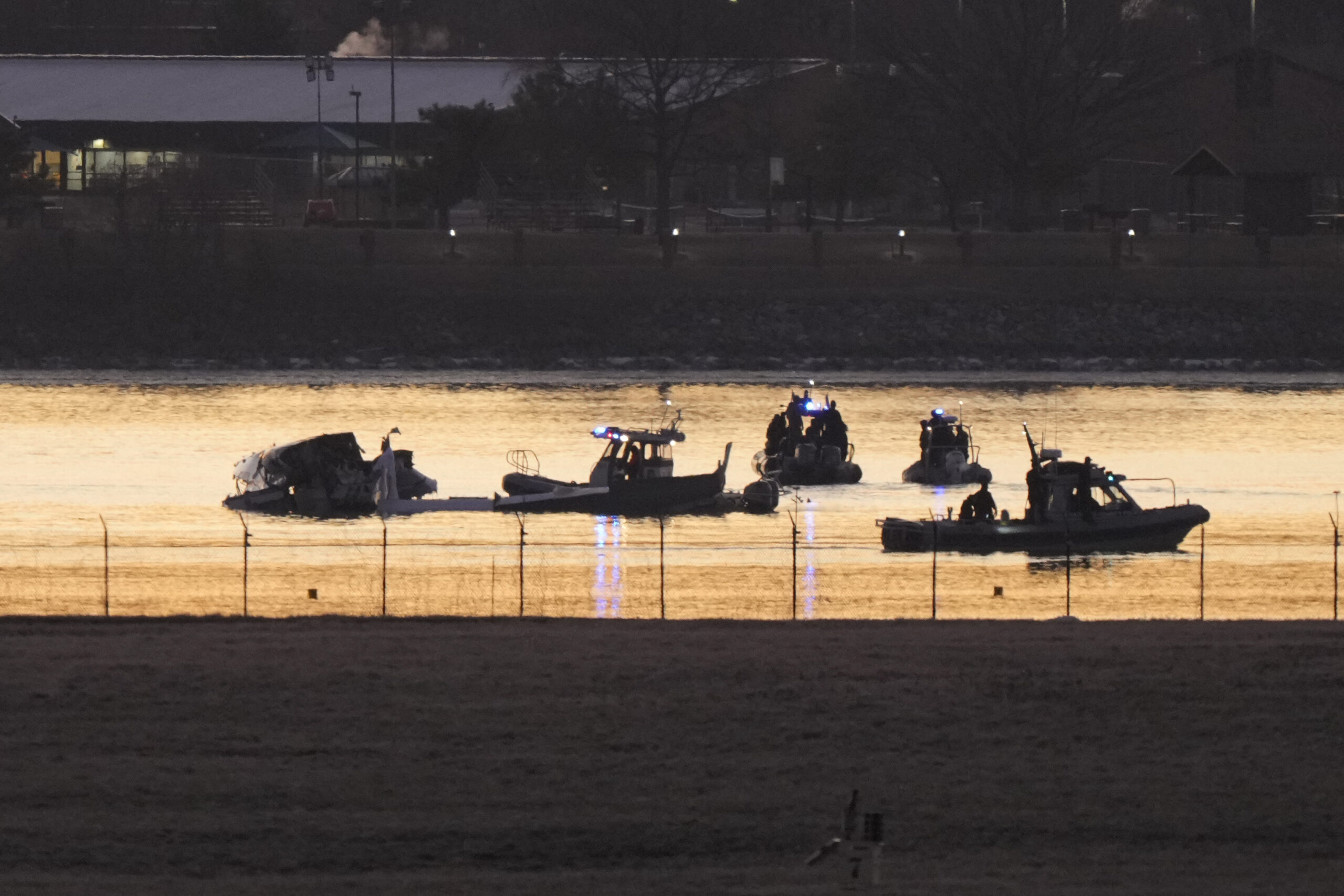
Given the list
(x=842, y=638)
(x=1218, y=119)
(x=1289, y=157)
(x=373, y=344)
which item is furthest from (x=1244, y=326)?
(x=842, y=638)

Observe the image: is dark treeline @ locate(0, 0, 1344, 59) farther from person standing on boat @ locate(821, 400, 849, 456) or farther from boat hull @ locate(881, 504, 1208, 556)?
boat hull @ locate(881, 504, 1208, 556)

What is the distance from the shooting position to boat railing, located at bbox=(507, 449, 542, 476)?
135 feet

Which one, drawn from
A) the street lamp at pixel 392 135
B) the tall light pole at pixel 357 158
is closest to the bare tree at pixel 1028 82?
the street lamp at pixel 392 135

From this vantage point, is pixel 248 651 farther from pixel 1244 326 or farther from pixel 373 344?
pixel 1244 326

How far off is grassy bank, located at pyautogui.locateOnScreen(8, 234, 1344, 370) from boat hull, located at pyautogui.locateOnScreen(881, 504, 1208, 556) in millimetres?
31018

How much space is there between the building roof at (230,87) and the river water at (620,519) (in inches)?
1517

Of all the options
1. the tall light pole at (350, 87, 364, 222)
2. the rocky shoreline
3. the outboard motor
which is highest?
the tall light pole at (350, 87, 364, 222)

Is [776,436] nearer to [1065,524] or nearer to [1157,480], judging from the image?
[1157,480]

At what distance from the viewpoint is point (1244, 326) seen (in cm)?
6738

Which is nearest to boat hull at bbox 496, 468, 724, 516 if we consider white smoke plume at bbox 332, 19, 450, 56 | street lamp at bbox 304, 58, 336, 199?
A: street lamp at bbox 304, 58, 336, 199

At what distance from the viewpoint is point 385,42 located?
132 metres

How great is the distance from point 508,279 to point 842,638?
157ft

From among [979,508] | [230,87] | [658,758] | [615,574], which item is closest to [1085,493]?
[979,508]

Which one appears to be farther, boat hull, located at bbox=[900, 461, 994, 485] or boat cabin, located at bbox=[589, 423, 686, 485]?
boat hull, located at bbox=[900, 461, 994, 485]
